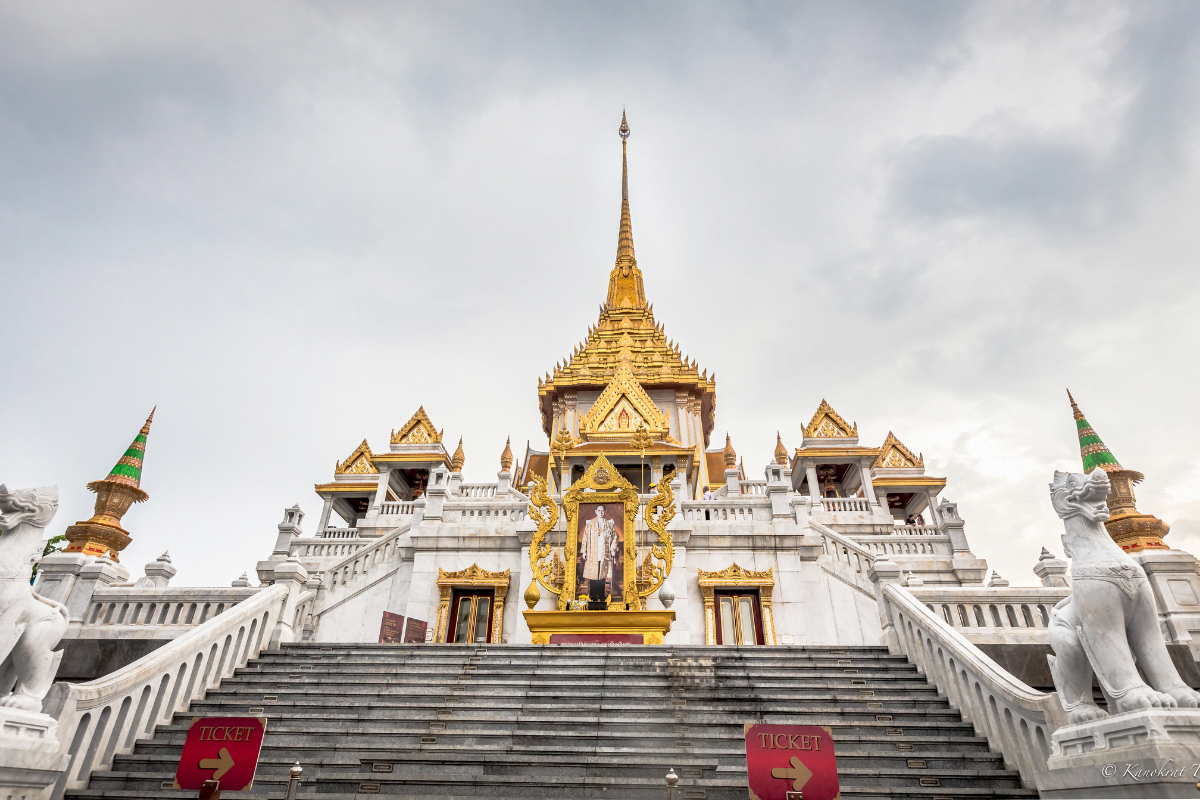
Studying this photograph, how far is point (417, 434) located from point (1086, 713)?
95.6 feet

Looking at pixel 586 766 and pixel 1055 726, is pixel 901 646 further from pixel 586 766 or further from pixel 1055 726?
pixel 586 766

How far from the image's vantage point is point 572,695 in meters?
7.85

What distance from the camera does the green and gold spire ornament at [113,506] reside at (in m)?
18.0

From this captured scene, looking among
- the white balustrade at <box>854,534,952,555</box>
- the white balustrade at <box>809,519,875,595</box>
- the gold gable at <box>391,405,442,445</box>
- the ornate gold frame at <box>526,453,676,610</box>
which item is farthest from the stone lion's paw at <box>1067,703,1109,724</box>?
the gold gable at <box>391,405,442,445</box>

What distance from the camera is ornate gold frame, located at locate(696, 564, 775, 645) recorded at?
1473 cm

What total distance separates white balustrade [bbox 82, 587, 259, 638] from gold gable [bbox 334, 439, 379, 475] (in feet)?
72.0

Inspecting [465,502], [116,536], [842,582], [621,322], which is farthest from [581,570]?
[621,322]

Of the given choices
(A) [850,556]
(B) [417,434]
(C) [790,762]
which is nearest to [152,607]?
(C) [790,762]

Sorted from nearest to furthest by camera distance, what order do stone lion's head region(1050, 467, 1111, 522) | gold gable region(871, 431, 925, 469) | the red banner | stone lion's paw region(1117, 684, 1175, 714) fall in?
1. stone lion's paw region(1117, 684, 1175, 714)
2. stone lion's head region(1050, 467, 1111, 522)
3. the red banner
4. gold gable region(871, 431, 925, 469)

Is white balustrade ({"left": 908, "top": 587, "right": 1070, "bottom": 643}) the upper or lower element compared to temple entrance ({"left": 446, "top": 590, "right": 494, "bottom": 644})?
lower

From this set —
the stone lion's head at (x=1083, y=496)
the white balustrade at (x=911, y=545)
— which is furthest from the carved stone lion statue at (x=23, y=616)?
the white balustrade at (x=911, y=545)

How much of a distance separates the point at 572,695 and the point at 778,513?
31.3ft

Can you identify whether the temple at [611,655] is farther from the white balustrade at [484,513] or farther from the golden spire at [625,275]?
the golden spire at [625,275]

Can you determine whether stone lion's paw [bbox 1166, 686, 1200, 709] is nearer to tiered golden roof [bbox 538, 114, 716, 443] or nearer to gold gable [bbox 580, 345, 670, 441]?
gold gable [bbox 580, 345, 670, 441]
